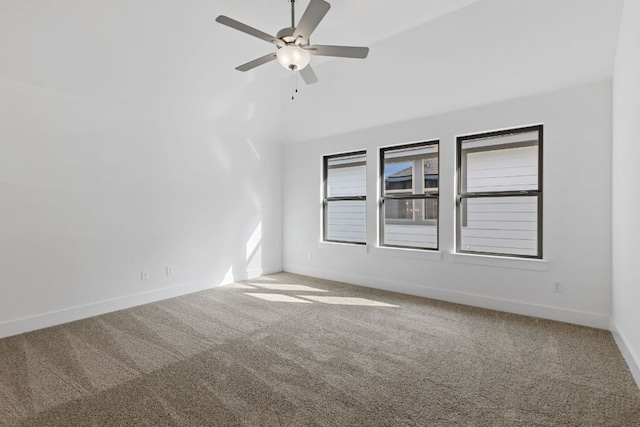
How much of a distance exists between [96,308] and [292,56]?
356 cm

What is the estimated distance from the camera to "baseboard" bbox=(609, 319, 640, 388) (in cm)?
233

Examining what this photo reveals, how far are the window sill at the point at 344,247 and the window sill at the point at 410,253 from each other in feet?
0.78

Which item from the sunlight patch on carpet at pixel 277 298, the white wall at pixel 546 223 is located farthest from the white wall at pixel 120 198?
the white wall at pixel 546 223

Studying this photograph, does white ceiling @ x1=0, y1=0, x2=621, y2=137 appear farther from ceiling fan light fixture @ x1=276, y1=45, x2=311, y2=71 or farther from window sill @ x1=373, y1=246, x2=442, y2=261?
window sill @ x1=373, y1=246, x2=442, y2=261

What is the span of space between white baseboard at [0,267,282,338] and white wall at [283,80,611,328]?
2.52 m

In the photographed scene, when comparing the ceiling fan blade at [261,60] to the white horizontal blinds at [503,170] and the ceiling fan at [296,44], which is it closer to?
the ceiling fan at [296,44]

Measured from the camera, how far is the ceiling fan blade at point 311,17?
2.10 m

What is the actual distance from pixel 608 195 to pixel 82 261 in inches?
222

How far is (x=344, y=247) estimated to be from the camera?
5.30 meters

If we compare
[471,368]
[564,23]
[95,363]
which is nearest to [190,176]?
[95,363]

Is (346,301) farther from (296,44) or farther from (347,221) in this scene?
(296,44)

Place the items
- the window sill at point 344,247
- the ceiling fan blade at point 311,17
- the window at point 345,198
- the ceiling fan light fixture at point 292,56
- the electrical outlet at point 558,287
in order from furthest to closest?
the window at point 345,198 < the window sill at point 344,247 < the electrical outlet at point 558,287 < the ceiling fan light fixture at point 292,56 < the ceiling fan blade at point 311,17

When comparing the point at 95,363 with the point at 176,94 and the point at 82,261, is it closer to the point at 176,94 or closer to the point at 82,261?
the point at 82,261

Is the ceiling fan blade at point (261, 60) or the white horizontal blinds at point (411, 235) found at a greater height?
the ceiling fan blade at point (261, 60)
